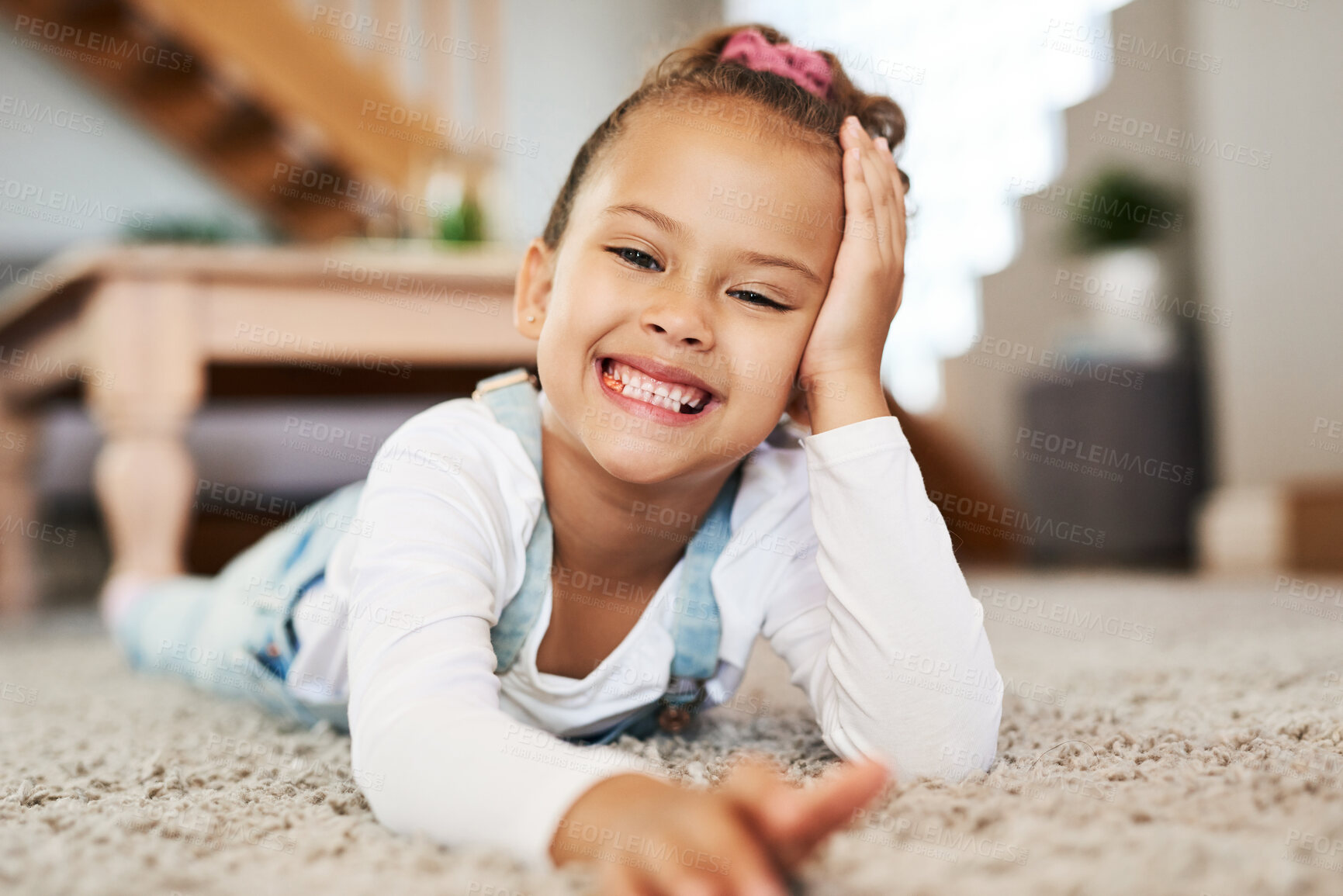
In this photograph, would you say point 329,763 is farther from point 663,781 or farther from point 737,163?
point 737,163

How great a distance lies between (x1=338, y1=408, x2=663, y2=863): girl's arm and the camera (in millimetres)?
414

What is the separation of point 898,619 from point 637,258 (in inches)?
10.8

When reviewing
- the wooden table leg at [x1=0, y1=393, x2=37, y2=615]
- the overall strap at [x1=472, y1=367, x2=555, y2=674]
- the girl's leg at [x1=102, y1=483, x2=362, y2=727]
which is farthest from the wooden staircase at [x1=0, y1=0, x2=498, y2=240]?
the overall strap at [x1=472, y1=367, x2=555, y2=674]

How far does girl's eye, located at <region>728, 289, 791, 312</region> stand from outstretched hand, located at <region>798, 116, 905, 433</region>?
28mm

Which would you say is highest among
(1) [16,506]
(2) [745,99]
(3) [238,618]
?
(2) [745,99]

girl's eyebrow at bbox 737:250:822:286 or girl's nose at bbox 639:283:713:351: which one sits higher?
girl's eyebrow at bbox 737:250:822:286

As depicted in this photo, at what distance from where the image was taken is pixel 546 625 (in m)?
0.68

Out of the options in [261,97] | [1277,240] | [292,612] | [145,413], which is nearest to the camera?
[292,612]

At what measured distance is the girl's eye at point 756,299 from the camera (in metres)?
0.64

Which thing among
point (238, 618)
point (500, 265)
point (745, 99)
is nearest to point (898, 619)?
point (745, 99)

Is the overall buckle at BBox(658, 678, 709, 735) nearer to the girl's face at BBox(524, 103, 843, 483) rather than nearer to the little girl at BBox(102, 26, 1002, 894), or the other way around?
the little girl at BBox(102, 26, 1002, 894)

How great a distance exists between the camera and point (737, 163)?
64 cm

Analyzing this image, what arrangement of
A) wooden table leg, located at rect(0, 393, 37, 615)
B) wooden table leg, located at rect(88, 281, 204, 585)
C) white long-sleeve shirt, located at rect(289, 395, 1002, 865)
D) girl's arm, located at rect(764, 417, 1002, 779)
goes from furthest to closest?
wooden table leg, located at rect(0, 393, 37, 615), wooden table leg, located at rect(88, 281, 204, 585), girl's arm, located at rect(764, 417, 1002, 779), white long-sleeve shirt, located at rect(289, 395, 1002, 865)

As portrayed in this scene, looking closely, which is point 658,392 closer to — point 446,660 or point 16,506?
point 446,660
